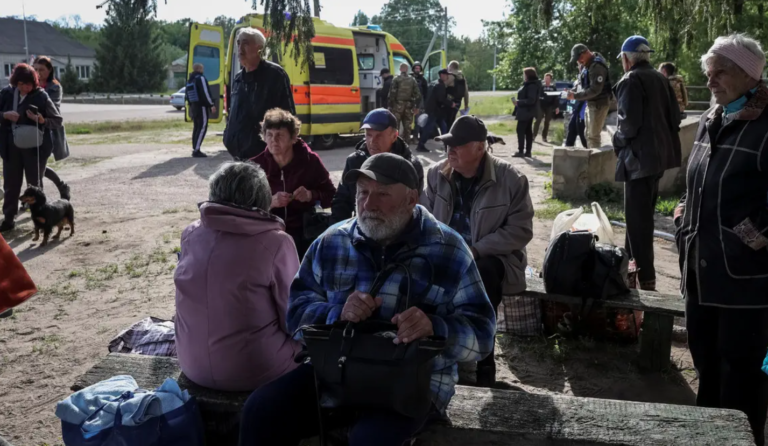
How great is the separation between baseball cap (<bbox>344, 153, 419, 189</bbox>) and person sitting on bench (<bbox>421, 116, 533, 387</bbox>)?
1213 mm

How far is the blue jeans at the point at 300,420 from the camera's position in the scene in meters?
2.37

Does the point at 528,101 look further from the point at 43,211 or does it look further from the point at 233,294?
the point at 233,294

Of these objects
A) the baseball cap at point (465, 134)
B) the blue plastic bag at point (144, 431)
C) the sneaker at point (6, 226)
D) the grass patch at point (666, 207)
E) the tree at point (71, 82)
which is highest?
the tree at point (71, 82)

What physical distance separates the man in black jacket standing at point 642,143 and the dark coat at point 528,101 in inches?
314

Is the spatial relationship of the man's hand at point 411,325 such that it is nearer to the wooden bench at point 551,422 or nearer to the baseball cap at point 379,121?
the wooden bench at point 551,422

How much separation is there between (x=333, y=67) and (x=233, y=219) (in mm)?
12270

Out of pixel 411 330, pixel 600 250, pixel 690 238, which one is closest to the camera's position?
pixel 411 330

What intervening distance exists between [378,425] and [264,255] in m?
0.92

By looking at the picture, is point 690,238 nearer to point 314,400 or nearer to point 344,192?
point 314,400

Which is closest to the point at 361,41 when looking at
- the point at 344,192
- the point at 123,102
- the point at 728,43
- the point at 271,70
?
the point at 271,70

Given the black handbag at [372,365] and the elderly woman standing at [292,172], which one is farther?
the elderly woman standing at [292,172]

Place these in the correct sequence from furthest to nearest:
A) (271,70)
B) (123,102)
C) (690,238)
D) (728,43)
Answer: (123,102) → (271,70) → (690,238) → (728,43)

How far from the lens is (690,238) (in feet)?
10.1

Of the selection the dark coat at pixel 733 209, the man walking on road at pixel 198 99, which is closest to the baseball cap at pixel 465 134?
the dark coat at pixel 733 209
